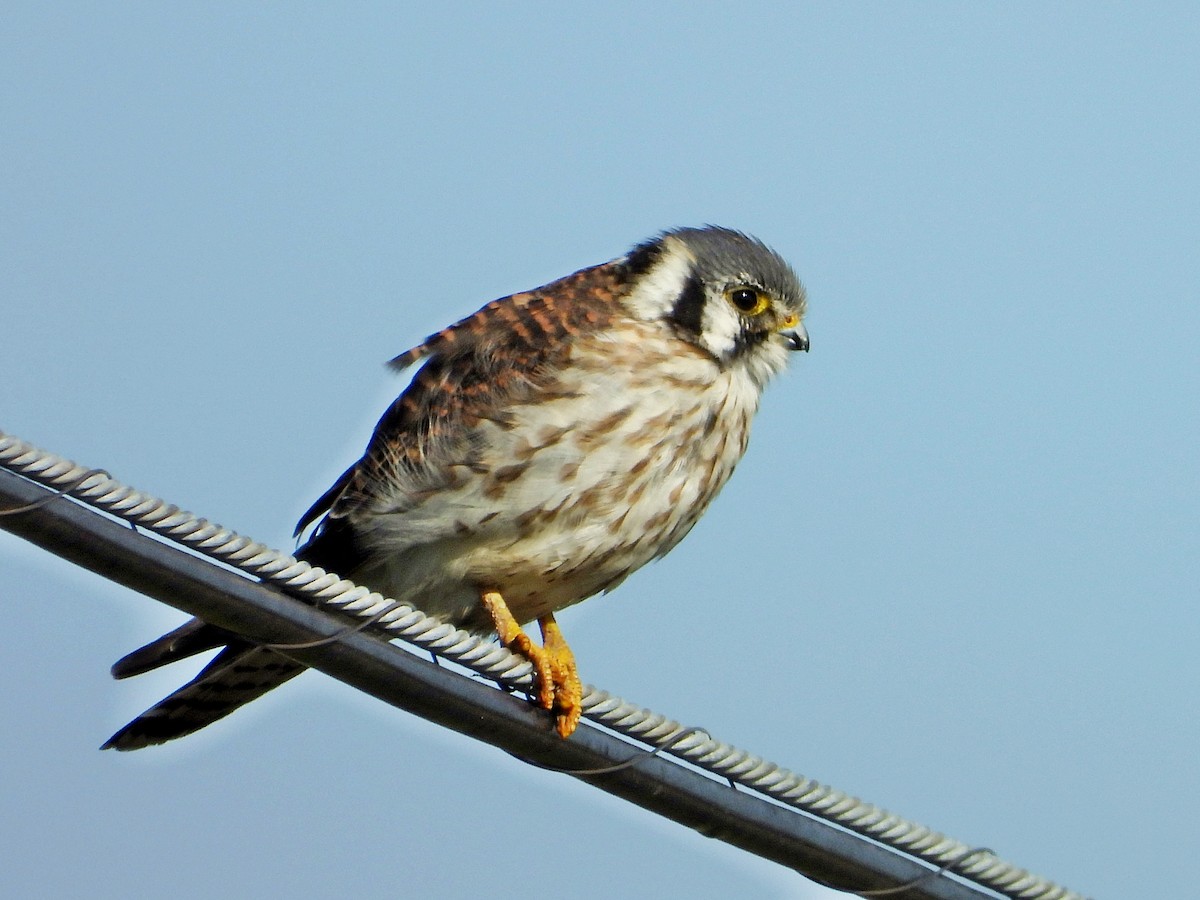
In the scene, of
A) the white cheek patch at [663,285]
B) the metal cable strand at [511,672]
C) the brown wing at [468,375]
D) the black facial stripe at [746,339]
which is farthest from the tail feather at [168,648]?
the black facial stripe at [746,339]

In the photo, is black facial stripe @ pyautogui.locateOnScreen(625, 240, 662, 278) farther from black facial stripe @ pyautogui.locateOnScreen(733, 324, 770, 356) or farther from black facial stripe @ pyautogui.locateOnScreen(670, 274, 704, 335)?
black facial stripe @ pyautogui.locateOnScreen(733, 324, 770, 356)

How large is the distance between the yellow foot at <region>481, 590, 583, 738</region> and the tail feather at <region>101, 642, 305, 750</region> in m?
0.48

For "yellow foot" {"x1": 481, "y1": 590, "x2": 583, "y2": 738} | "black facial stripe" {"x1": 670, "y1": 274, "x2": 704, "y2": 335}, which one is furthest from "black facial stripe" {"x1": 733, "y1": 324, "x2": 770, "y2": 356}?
"yellow foot" {"x1": 481, "y1": 590, "x2": 583, "y2": 738}

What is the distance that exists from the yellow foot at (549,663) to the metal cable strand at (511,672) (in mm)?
140

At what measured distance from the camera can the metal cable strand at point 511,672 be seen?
2430 mm

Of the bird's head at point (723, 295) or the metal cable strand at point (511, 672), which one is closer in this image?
the metal cable strand at point (511, 672)

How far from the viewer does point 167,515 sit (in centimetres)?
246

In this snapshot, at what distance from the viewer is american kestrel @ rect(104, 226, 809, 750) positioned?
410 centimetres

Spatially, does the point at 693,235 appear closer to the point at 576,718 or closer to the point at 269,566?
the point at 576,718

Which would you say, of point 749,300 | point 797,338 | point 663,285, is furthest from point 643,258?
point 797,338

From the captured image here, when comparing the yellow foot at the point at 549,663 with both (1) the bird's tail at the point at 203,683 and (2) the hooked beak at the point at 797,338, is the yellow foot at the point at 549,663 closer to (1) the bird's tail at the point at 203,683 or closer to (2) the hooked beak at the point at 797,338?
(1) the bird's tail at the point at 203,683

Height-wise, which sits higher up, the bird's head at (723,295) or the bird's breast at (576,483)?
the bird's head at (723,295)

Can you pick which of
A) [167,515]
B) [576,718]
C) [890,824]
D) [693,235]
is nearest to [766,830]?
[890,824]

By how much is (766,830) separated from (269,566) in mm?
1114
